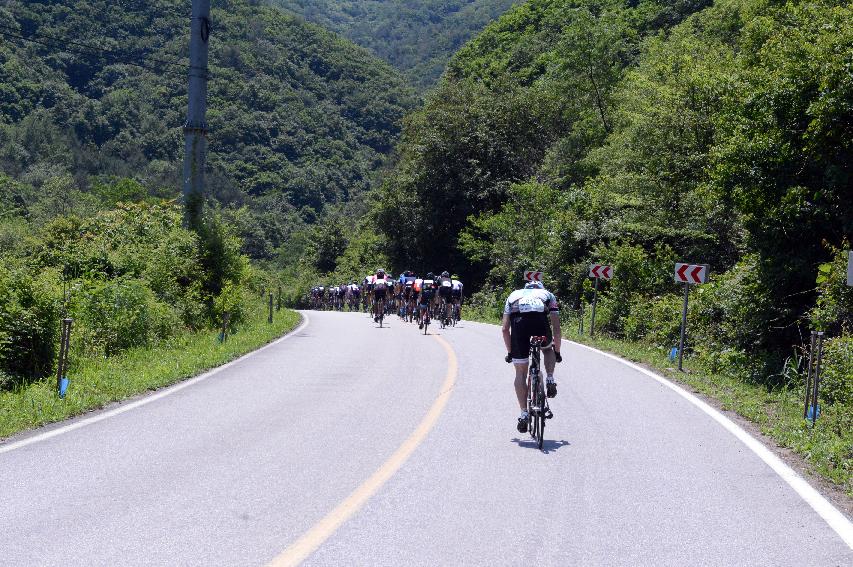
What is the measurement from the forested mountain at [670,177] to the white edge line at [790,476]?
4.44 m

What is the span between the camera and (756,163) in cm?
1688

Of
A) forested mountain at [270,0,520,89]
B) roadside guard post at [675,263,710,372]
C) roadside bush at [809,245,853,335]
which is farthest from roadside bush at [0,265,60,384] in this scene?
forested mountain at [270,0,520,89]

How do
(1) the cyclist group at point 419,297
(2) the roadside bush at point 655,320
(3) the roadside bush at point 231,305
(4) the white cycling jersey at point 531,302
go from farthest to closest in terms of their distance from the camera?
(1) the cyclist group at point 419,297 → (3) the roadside bush at point 231,305 → (2) the roadside bush at point 655,320 → (4) the white cycling jersey at point 531,302

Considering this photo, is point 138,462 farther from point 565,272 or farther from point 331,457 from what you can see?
point 565,272

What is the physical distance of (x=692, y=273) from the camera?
1731 cm

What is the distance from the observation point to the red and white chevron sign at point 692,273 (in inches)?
672

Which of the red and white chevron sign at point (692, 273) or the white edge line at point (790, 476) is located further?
the red and white chevron sign at point (692, 273)

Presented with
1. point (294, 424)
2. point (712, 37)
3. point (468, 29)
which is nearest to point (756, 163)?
point (294, 424)

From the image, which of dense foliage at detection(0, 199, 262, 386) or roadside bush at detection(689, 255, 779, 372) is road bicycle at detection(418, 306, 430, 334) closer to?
dense foliage at detection(0, 199, 262, 386)

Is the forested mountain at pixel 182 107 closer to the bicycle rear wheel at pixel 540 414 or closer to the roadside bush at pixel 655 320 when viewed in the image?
the roadside bush at pixel 655 320

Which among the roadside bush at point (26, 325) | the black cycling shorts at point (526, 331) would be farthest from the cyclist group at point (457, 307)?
the roadside bush at point (26, 325)

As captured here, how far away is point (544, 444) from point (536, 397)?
0.49 m

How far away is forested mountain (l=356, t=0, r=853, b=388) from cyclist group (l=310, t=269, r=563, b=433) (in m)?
5.47

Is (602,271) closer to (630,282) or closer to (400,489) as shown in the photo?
(630,282)
